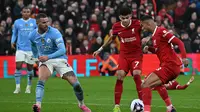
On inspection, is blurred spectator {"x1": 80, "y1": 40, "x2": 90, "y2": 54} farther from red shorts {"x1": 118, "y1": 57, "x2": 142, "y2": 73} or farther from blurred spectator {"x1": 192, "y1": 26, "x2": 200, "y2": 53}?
red shorts {"x1": 118, "y1": 57, "x2": 142, "y2": 73}

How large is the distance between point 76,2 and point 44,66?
1645 cm

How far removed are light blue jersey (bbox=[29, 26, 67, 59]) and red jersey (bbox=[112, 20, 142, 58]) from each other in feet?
5.28

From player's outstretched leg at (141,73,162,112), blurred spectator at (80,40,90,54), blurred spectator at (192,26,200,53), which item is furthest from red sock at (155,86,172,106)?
blurred spectator at (80,40,90,54)

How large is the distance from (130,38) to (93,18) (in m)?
14.4

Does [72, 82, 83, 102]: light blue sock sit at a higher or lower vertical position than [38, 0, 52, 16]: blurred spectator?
lower

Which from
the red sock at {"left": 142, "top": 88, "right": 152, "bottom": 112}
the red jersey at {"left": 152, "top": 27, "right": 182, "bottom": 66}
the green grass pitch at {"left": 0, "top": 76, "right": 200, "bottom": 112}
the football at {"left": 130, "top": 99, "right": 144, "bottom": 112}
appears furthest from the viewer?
the green grass pitch at {"left": 0, "top": 76, "right": 200, "bottom": 112}

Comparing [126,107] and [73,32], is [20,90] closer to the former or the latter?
[126,107]

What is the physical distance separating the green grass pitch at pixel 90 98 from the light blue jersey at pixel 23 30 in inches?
58.2

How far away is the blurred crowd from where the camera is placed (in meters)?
28.8

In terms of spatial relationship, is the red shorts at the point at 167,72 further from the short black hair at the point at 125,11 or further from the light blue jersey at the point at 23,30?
the light blue jersey at the point at 23,30

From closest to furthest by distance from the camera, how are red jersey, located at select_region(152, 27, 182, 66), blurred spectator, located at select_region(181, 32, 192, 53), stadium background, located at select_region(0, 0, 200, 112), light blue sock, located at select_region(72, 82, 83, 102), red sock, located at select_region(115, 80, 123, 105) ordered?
red jersey, located at select_region(152, 27, 182, 66)
light blue sock, located at select_region(72, 82, 83, 102)
red sock, located at select_region(115, 80, 123, 105)
stadium background, located at select_region(0, 0, 200, 112)
blurred spectator, located at select_region(181, 32, 192, 53)

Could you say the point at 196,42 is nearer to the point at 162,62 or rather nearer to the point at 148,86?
the point at 162,62

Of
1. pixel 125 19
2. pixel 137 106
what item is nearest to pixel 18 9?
pixel 125 19

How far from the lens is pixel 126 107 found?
608 inches
